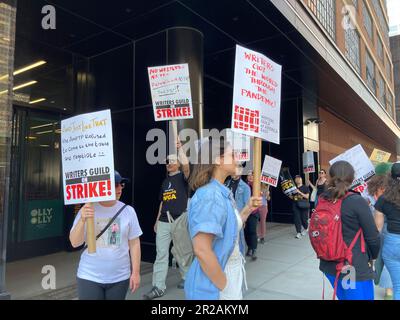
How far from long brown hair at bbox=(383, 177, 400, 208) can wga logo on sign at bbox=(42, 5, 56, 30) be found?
5974mm

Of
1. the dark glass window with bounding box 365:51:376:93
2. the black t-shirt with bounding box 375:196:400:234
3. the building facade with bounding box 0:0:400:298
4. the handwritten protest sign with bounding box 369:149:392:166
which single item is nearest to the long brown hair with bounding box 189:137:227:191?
the black t-shirt with bounding box 375:196:400:234

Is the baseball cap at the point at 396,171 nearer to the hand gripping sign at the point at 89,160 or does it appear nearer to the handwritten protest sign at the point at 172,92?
the handwritten protest sign at the point at 172,92

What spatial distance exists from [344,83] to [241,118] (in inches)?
397

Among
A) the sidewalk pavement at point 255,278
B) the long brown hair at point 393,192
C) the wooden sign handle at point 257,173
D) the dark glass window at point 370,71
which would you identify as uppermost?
the dark glass window at point 370,71

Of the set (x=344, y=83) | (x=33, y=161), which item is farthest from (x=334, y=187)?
(x=344, y=83)

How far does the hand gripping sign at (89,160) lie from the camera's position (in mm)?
2648

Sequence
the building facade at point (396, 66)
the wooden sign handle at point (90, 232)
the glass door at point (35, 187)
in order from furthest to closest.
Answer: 1. the building facade at point (396, 66)
2. the glass door at point (35, 187)
3. the wooden sign handle at point (90, 232)

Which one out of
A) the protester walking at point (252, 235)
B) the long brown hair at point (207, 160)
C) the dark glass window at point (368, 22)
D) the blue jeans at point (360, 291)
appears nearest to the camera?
the long brown hair at point (207, 160)

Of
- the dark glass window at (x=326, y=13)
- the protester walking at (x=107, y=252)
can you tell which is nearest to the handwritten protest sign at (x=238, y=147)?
the protester walking at (x=107, y=252)

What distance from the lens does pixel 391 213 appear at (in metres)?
3.66

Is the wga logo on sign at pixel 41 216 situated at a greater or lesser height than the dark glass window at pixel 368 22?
lesser

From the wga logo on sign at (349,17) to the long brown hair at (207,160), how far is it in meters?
16.9

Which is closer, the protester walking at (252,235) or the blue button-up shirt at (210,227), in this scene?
the blue button-up shirt at (210,227)
